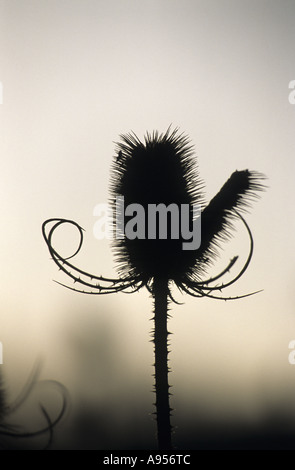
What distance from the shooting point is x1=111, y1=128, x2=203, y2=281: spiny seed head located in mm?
6844

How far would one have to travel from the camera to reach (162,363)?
6520 mm

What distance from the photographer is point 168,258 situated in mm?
6801

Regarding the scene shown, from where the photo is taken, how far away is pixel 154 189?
725 cm

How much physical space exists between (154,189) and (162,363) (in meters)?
2.61

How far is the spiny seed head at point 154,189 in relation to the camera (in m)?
6.84

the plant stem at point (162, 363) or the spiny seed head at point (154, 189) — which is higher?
the spiny seed head at point (154, 189)

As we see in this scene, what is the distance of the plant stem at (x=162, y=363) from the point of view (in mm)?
6266

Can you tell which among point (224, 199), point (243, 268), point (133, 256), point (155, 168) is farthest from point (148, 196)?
point (243, 268)

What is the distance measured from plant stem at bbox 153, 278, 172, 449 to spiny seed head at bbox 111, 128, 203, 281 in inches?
10.5

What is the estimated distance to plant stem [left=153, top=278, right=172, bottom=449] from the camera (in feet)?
20.6

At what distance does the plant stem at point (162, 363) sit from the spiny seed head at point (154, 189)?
10.5 inches

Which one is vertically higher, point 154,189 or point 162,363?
point 154,189

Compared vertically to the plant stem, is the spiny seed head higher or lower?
higher
